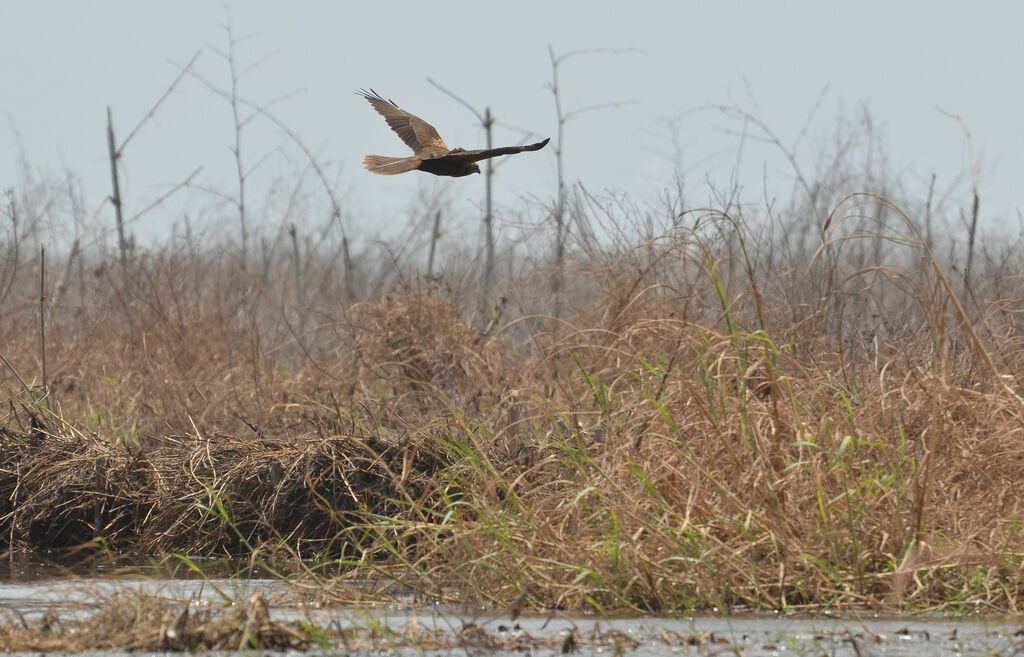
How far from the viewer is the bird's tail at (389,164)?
5344 millimetres

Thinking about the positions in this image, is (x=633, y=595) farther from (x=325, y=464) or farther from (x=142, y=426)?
(x=142, y=426)

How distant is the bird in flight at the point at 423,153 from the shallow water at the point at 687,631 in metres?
1.74

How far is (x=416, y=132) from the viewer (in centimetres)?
573

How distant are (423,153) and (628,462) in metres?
1.55

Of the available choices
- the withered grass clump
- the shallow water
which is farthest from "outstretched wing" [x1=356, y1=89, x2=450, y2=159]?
the shallow water

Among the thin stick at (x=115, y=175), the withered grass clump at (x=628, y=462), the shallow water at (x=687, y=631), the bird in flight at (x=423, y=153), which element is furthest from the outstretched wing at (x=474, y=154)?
the thin stick at (x=115, y=175)

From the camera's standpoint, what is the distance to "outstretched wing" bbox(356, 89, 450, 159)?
557 cm

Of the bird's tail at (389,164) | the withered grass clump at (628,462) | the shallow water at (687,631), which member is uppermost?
the bird's tail at (389,164)

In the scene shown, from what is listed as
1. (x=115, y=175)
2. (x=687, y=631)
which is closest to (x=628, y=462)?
(x=687, y=631)

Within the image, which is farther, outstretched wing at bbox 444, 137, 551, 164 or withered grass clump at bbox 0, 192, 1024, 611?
outstretched wing at bbox 444, 137, 551, 164

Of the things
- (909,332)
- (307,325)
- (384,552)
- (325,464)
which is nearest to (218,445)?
(325,464)

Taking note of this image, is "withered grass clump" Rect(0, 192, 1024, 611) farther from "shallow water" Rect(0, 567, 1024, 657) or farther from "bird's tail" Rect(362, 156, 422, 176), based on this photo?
"bird's tail" Rect(362, 156, 422, 176)

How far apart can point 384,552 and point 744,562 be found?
6.26 feet

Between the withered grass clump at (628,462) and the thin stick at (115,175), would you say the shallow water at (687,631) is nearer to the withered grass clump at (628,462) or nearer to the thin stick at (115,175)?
the withered grass clump at (628,462)
